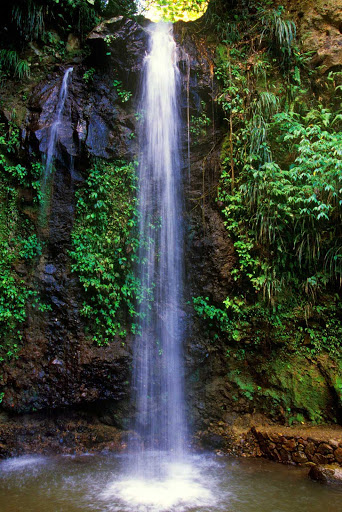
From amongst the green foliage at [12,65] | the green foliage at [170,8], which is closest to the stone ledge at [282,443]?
the green foliage at [12,65]

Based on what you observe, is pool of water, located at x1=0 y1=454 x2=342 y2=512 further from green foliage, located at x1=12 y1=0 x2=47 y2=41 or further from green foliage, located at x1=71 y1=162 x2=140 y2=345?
green foliage, located at x1=12 y1=0 x2=47 y2=41

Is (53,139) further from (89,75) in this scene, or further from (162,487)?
(162,487)

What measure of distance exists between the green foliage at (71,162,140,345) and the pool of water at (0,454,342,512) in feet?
7.09

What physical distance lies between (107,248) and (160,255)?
1.13 meters

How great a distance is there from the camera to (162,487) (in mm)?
4316

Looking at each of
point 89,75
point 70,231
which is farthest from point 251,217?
point 89,75

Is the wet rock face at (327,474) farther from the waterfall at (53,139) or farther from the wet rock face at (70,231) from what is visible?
the waterfall at (53,139)

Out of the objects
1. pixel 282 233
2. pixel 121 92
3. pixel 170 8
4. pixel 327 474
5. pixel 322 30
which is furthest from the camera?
pixel 170 8

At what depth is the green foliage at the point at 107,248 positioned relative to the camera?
20.5 ft

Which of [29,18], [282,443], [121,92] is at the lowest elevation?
[282,443]

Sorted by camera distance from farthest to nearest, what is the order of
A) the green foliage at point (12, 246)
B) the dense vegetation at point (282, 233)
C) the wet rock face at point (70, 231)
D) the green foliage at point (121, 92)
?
the green foliage at point (121, 92) < the green foliage at point (12, 246) < the wet rock face at point (70, 231) < the dense vegetation at point (282, 233)

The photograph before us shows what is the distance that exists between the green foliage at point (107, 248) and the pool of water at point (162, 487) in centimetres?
216

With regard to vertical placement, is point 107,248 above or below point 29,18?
below

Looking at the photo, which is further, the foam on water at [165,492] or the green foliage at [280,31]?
the green foliage at [280,31]
